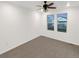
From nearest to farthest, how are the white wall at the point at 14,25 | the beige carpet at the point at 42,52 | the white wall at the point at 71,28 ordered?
the beige carpet at the point at 42,52, the white wall at the point at 14,25, the white wall at the point at 71,28

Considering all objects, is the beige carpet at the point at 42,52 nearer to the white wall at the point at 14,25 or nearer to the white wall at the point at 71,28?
the white wall at the point at 14,25

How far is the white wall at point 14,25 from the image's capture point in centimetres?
424

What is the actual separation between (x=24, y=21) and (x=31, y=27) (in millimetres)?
1060

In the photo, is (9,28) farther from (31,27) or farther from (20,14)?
(31,27)

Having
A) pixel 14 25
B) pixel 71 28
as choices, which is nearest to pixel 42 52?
pixel 14 25

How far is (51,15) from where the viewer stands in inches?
303

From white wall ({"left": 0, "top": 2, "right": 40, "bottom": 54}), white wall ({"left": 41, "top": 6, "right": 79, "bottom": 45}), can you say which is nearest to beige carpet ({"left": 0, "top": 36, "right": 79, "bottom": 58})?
white wall ({"left": 0, "top": 2, "right": 40, "bottom": 54})

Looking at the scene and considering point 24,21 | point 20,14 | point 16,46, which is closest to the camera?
point 16,46

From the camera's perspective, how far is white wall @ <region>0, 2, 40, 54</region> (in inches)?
167

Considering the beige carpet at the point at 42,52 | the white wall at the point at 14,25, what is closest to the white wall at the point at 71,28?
the beige carpet at the point at 42,52

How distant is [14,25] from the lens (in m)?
4.98

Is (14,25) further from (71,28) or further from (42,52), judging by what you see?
(71,28)

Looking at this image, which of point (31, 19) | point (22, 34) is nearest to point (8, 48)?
point (22, 34)

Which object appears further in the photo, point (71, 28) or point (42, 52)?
point (71, 28)
